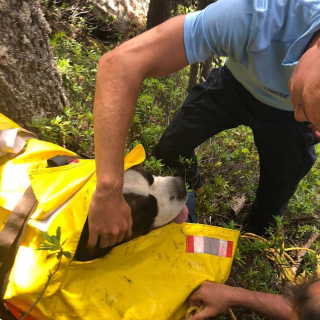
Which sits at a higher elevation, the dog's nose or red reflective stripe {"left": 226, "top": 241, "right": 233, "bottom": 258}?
the dog's nose

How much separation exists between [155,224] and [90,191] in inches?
20.3

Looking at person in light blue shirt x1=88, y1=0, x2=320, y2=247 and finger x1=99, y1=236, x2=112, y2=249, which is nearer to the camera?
person in light blue shirt x1=88, y1=0, x2=320, y2=247

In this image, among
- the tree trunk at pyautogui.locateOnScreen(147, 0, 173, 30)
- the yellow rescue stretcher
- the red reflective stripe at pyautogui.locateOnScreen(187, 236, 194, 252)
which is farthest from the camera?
the tree trunk at pyautogui.locateOnScreen(147, 0, 173, 30)

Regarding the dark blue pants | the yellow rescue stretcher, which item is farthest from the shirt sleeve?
the dark blue pants

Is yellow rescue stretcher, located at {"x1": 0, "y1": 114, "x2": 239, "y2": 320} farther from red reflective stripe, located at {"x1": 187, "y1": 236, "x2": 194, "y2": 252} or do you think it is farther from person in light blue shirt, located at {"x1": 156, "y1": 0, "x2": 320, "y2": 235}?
person in light blue shirt, located at {"x1": 156, "y1": 0, "x2": 320, "y2": 235}

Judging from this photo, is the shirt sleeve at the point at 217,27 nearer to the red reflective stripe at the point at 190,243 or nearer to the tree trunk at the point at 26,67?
the red reflective stripe at the point at 190,243

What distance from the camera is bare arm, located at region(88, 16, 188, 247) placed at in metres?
1.20

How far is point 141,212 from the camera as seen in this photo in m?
1.59

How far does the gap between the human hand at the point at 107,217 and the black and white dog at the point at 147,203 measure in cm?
11

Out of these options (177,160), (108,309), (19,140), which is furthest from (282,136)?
(19,140)

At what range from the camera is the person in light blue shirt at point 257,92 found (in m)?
1.31

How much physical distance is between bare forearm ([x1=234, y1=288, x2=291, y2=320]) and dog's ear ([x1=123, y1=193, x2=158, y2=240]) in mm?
639

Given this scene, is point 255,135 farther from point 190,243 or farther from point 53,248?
point 53,248

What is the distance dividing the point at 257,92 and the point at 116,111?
3.36 ft
